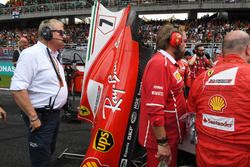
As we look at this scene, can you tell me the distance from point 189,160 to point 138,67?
0.92 meters

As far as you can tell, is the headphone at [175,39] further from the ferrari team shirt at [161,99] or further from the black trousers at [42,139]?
the black trousers at [42,139]

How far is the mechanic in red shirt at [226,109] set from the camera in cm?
229

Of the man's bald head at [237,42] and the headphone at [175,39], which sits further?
the headphone at [175,39]

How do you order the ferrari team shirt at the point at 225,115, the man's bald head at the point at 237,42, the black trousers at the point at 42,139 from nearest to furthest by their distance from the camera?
the ferrari team shirt at the point at 225,115 → the man's bald head at the point at 237,42 → the black trousers at the point at 42,139

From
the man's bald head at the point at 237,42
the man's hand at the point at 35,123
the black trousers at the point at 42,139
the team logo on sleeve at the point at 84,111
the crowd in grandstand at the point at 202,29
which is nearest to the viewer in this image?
the man's bald head at the point at 237,42

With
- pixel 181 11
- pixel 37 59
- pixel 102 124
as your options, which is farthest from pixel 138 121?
pixel 181 11

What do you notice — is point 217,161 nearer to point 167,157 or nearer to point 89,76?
point 167,157

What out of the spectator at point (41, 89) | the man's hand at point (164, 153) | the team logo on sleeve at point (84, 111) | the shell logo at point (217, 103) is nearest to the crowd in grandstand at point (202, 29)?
the team logo on sleeve at point (84, 111)

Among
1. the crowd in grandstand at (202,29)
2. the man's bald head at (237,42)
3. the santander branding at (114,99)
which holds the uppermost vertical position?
the crowd in grandstand at (202,29)

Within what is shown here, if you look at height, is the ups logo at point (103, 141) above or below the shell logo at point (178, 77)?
below

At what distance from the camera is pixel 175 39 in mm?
2918

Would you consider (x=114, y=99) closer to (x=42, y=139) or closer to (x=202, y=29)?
(x=42, y=139)

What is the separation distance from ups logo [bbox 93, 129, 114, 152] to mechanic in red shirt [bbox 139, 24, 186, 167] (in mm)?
327

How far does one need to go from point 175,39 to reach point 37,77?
3.89 ft
